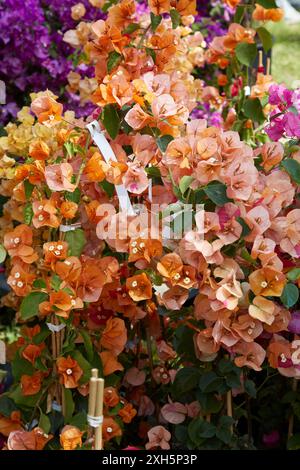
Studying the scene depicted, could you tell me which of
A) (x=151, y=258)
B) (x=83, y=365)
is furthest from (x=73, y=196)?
(x=83, y=365)

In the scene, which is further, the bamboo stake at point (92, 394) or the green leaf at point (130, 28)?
the green leaf at point (130, 28)

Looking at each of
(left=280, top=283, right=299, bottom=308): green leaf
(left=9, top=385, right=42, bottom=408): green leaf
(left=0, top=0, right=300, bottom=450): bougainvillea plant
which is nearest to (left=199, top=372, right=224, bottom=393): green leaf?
(left=0, top=0, right=300, bottom=450): bougainvillea plant

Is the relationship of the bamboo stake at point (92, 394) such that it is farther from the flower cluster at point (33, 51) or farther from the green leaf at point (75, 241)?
the flower cluster at point (33, 51)

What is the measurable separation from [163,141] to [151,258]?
0.75 feet

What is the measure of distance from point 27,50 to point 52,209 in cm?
163

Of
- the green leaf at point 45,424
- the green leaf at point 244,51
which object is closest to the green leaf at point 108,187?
the green leaf at point 45,424

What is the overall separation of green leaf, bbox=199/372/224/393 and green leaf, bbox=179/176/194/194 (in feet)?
1.19

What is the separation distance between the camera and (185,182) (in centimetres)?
131

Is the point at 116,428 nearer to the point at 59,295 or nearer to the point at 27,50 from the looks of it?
the point at 59,295

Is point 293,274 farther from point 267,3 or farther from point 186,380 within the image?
point 267,3

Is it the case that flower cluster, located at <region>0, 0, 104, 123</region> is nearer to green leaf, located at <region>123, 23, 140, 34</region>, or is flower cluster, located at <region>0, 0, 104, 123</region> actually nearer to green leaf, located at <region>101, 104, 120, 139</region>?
green leaf, located at <region>123, 23, 140, 34</region>

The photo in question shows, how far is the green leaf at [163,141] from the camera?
4.60 ft

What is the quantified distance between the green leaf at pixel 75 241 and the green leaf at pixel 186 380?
1.04ft

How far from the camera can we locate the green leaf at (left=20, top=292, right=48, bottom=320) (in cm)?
132
